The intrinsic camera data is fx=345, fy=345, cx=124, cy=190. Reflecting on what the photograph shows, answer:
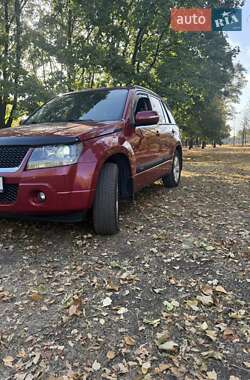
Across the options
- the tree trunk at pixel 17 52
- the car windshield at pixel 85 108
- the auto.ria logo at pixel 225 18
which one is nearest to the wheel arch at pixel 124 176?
the car windshield at pixel 85 108

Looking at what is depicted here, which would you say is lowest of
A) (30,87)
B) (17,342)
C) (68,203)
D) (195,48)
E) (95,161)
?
(17,342)

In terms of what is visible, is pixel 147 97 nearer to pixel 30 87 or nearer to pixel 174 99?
pixel 30 87

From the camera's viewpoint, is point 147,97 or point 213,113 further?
point 213,113

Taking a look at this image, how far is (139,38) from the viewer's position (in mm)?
15891

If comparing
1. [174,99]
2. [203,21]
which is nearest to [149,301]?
[174,99]

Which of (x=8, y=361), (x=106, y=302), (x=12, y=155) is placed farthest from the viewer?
→ (x=12, y=155)

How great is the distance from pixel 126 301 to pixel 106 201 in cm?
113

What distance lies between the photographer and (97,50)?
1359 centimetres

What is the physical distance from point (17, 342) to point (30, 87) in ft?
38.8

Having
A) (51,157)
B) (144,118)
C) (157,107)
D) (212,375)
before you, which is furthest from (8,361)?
(157,107)

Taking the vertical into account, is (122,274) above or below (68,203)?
below

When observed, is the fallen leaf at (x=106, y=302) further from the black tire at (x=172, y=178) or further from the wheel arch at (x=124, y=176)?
the black tire at (x=172, y=178)

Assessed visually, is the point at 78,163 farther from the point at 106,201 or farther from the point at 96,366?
the point at 96,366

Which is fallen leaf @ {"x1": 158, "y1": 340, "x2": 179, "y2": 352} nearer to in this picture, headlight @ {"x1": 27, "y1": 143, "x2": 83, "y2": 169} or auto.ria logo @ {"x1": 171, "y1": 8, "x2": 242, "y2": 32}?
headlight @ {"x1": 27, "y1": 143, "x2": 83, "y2": 169}
